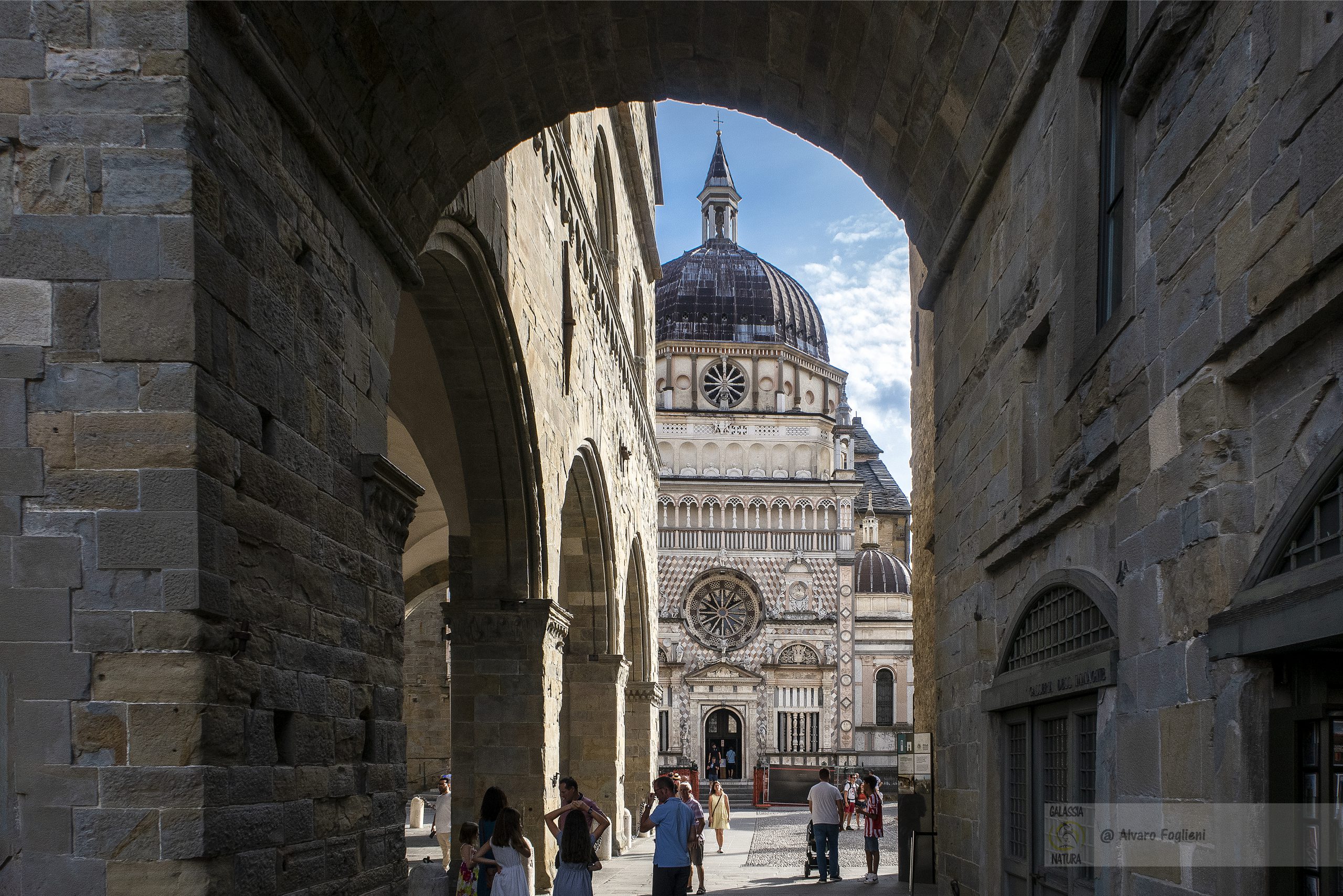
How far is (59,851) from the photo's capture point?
461 cm

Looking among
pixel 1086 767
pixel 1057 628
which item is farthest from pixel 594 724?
pixel 1086 767

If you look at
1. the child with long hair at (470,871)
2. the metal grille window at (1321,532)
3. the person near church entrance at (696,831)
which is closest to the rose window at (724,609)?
the person near church entrance at (696,831)

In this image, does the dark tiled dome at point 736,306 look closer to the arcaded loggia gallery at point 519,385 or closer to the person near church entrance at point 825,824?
the person near church entrance at point 825,824

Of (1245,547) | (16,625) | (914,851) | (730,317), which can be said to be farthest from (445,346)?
(730,317)

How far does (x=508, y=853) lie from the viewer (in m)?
7.54

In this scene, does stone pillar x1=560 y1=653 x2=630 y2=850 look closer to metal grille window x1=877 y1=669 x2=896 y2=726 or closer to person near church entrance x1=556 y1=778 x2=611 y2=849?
person near church entrance x1=556 y1=778 x2=611 y2=849

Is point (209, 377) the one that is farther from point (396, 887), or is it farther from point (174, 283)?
point (396, 887)

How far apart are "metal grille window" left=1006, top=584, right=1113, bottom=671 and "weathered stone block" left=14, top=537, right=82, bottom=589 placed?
4080 mm

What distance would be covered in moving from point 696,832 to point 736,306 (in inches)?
1896

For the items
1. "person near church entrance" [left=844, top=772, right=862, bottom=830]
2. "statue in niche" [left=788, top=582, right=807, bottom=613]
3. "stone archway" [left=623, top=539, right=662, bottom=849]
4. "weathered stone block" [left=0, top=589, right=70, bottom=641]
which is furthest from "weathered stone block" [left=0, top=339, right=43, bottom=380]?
"statue in niche" [left=788, top=582, right=807, bottom=613]

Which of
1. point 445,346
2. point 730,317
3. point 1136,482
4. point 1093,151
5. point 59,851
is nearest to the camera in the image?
point 59,851

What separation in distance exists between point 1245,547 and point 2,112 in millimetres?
4591

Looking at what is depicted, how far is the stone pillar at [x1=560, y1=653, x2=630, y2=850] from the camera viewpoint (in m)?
18.7

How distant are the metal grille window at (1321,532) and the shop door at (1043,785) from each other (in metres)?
2.23
